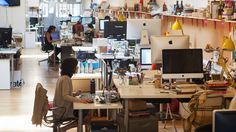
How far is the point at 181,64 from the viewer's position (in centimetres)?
579

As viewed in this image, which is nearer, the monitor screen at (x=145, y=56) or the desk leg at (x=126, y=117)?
the desk leg at (x=126, y=117)

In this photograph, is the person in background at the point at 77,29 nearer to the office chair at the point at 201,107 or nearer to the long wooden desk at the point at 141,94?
the long wooden desk at the point at 141,94

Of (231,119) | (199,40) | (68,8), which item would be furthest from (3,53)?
(68,8)

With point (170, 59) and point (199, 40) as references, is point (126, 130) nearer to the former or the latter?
point (170, 59)

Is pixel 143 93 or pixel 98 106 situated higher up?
pixel 143 93

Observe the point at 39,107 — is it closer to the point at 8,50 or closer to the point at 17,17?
the point at 8,50

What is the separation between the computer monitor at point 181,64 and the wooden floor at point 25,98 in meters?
1.57

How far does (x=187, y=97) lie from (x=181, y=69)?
610 millimetres

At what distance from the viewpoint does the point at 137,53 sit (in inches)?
348

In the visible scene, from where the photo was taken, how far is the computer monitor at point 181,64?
18.8 feet

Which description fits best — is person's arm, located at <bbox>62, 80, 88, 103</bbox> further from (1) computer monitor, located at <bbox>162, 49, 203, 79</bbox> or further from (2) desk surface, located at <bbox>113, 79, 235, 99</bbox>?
(1) computer monitor, located at <bbox>162, 49, 203, 79</bbox>

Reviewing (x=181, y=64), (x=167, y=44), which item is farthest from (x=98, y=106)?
(x=167, y=44)

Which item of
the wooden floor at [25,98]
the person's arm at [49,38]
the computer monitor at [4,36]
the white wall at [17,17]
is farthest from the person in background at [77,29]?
the computer monitor at [4,36]

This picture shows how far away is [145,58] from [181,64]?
2021 millimetres
